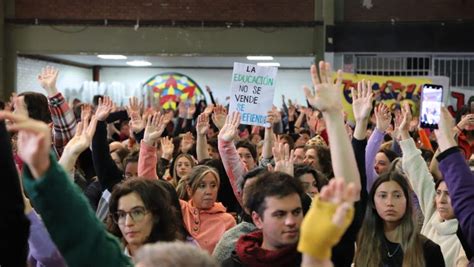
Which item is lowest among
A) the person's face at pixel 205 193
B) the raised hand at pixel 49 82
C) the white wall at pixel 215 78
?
the person's face at pixel 205 193

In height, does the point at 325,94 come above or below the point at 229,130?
above

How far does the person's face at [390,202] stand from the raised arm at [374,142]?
0.16 metres

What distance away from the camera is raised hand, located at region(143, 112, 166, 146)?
6.83 m

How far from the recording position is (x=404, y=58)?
19375 millimetres

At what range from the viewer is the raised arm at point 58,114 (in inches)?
263

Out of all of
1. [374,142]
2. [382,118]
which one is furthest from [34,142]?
[382,118]

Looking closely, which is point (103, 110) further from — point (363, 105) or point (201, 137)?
point (363, 105)

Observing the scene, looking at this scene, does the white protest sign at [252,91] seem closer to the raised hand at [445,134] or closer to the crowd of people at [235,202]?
the crowd of people at [235,202]

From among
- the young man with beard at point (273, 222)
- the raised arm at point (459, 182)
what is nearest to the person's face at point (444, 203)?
the raised arm at point (459, 182)

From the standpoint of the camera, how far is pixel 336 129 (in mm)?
3773

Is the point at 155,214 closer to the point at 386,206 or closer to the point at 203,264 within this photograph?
the point at 386,206

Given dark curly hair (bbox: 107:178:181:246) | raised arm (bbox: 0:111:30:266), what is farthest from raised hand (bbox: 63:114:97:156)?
raised arm (bbox: 0:111:30:266)

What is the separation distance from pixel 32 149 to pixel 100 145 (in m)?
3.32

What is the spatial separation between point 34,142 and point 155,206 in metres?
1.56
